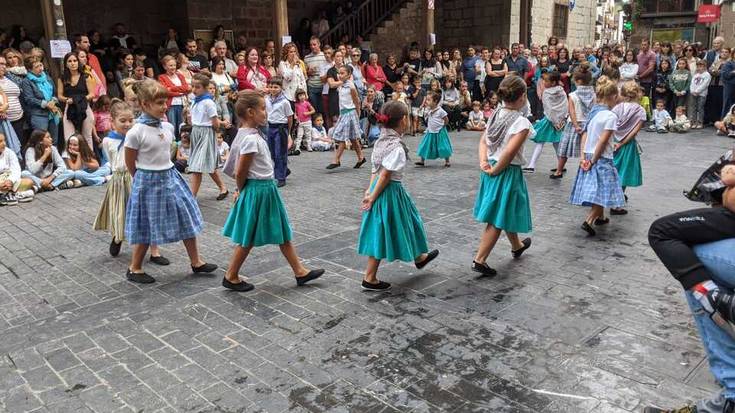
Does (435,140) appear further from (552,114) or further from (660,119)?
(660,119)

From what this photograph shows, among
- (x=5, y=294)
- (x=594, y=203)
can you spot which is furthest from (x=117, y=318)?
(x=594, y=203)

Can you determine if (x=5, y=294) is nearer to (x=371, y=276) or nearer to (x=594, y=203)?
(x=371, y=276)

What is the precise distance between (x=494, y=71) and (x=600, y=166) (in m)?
10.8

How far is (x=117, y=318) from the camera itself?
4.30 meters

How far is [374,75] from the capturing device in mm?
14641

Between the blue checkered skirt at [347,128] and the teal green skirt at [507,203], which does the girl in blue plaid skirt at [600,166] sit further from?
the blue checkered skirt at [347,128]

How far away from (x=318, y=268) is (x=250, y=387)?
6.48 feet

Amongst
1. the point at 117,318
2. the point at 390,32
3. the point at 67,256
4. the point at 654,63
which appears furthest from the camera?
the point at 390,32

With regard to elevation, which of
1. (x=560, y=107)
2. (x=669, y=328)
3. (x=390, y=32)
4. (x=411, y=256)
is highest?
(x=390, y=32)

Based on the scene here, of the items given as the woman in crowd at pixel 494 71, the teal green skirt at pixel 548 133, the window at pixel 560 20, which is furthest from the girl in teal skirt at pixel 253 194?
the window at pixel 560 20

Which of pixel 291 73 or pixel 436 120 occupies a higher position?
pixel 291 73

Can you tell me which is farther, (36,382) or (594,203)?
(594,203)

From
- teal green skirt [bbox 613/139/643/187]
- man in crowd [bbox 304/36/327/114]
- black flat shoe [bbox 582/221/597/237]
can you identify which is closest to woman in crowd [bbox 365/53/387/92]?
man in crowd [bbox 304/36/327/114]

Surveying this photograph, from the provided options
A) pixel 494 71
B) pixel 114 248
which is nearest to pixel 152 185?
pixel 114 248
